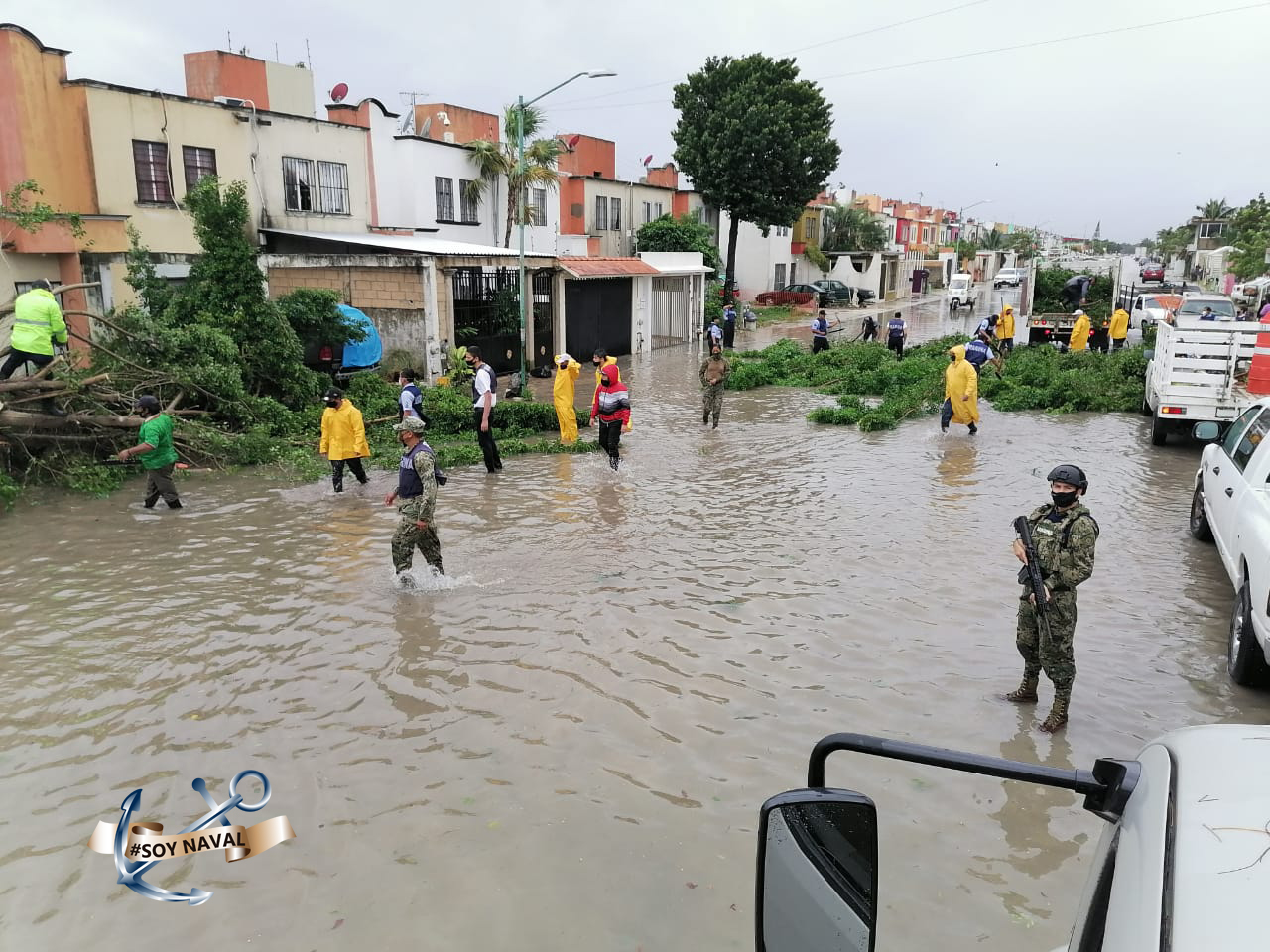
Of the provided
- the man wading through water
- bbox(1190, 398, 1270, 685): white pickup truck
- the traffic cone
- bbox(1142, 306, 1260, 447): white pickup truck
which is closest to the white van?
bbox(1142, 306, 1260, 447): white pickup truck

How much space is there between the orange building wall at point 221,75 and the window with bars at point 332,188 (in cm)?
367

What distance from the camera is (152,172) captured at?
19.5m

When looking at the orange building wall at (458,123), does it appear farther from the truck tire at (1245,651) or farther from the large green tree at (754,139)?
the truck tire at (1245,651)

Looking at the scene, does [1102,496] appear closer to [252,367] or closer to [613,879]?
[613,879]

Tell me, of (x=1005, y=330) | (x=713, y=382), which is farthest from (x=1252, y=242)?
(x=713, y=382)

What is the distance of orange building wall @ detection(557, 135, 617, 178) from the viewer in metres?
39.5

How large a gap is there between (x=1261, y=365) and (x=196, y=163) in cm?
2071

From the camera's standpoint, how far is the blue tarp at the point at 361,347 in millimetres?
18672

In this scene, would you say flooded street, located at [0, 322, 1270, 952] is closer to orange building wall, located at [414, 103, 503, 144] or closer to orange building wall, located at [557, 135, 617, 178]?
orange building wall, located at [414, 103, 503, 144]

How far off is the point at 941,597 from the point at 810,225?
185 ft

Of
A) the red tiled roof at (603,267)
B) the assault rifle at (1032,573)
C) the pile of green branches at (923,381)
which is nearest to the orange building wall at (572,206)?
the red tiled roof at (603,267)

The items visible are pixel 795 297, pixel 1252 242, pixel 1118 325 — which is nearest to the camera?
pixel 1118 325

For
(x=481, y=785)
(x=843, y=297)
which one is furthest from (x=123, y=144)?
(x=843, y=297)

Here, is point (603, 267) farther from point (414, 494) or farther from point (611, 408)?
point (414, 494)
